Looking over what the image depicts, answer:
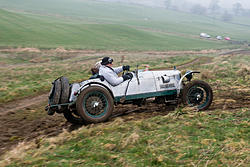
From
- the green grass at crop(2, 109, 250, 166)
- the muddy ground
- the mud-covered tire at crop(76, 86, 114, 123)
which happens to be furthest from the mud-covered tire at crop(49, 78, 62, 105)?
the green grass at crop(2, 109, 250, 166)

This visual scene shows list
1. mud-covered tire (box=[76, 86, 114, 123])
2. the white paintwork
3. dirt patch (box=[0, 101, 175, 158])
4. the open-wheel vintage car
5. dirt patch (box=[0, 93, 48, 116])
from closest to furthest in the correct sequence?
dirt patch (box=[0, 101, 175, 158]) < mud-covered tire (box=[76, 86, 114, 123]) < the open-wheel vintage car < the white paintwork < dirt patch (box=[0, 93, 48, 116])

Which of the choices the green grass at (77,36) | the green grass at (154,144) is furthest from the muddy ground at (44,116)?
the green grass at (77,36)

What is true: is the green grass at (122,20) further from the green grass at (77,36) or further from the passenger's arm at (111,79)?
the passenger's arm at (111,79)

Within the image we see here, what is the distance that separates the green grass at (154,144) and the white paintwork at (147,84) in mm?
1187

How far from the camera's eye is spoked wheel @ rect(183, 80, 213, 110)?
24.3 feet

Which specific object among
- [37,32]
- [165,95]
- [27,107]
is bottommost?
[27,107]

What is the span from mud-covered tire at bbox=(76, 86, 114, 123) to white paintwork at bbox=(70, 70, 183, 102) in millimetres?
337

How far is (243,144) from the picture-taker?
460cm

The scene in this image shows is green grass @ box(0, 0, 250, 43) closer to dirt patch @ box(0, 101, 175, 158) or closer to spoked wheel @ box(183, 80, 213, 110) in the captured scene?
spoked wheel @ box(183, 80, 213, 110)

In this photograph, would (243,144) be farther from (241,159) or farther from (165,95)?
(165,95)

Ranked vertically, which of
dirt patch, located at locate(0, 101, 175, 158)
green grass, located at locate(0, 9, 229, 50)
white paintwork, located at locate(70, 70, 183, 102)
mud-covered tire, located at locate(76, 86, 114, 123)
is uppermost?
green grass, located at locate(0, 9, 229, 50)

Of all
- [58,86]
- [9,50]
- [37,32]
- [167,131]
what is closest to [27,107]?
[58,86]

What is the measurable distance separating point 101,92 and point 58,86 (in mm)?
1141

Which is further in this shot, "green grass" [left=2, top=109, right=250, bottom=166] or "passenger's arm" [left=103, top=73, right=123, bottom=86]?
"passenger's arm" [left=103, top=73, right=123, bottom=86]
